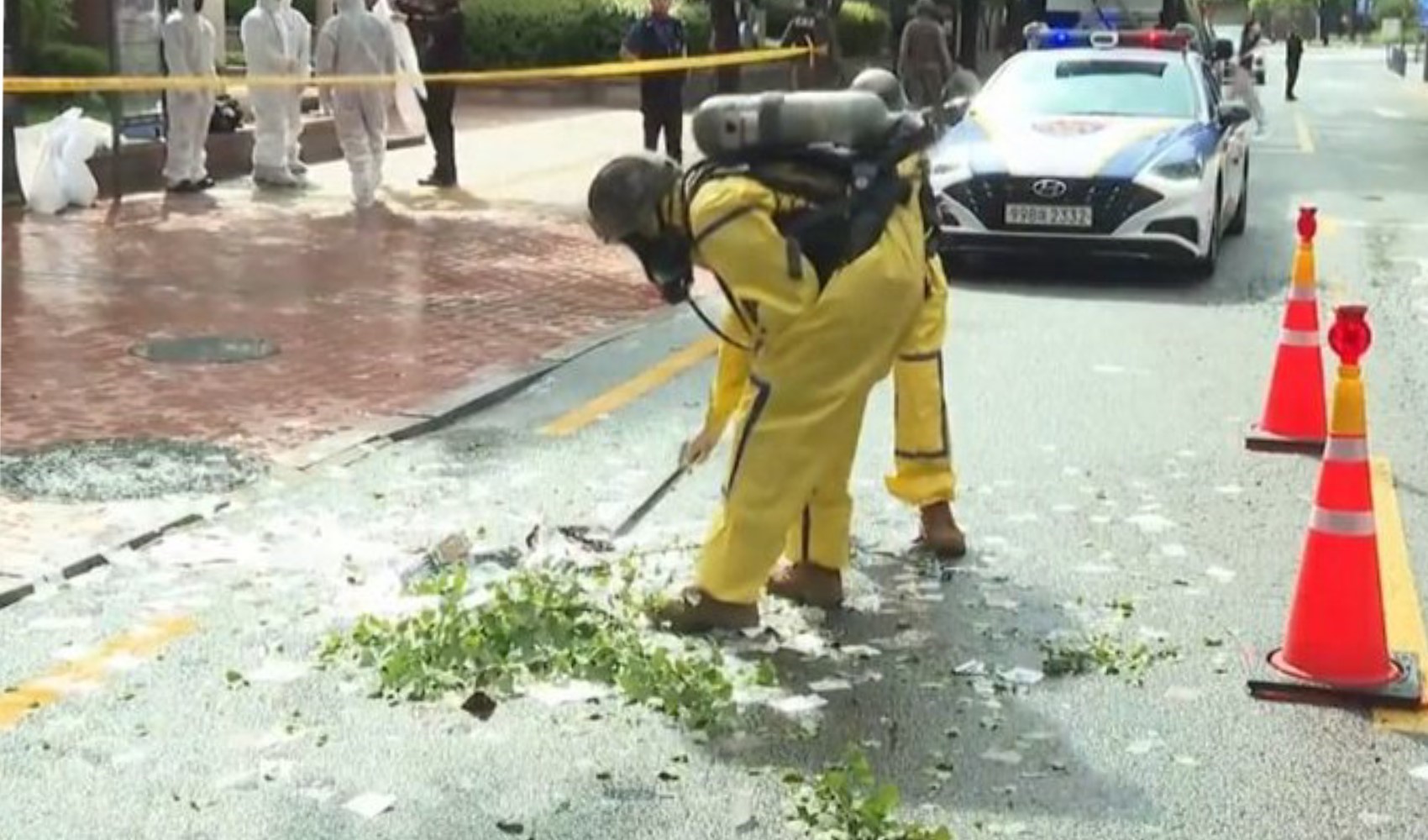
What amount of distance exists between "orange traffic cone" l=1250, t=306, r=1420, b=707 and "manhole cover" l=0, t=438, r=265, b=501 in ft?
12.4

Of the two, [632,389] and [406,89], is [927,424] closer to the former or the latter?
[632,389]

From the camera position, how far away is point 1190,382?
31.4ft

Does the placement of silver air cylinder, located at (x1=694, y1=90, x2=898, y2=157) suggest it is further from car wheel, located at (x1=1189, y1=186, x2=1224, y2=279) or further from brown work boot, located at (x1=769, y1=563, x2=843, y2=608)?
car wheel, located at (x1=1189, y1=186, x2=1224, y2=279)

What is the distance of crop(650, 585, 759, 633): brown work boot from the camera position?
545cm

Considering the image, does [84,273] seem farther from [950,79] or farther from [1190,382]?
[950,79]

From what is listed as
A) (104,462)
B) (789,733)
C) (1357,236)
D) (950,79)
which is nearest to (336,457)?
(104,462)

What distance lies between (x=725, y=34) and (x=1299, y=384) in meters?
17.5

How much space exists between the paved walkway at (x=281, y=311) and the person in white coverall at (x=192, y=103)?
40 cm

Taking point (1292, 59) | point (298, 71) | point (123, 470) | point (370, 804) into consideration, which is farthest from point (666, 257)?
point (1292, 59)

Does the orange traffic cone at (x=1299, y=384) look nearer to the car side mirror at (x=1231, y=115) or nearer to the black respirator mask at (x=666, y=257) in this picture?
the black respirator mask at (x=666, y=257)

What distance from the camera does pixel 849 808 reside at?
437 centimetres

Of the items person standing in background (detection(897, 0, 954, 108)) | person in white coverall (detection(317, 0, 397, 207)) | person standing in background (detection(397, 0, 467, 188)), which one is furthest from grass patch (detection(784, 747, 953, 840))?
person standing in background (detection(897, 0, 954, 108))

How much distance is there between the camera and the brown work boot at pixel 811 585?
19.2 feet

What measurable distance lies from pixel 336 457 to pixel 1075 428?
3.03 metres
